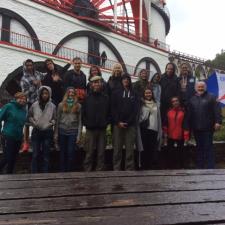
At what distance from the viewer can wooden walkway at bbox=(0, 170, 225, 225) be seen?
1468 millimetres

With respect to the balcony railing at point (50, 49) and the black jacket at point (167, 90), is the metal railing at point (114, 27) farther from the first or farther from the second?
the black jacket at point (167, 90)

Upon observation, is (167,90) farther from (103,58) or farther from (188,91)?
(103,58)

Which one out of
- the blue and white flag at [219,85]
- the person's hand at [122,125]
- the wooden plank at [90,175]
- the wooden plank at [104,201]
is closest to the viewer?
the wooden plank at [104,201]

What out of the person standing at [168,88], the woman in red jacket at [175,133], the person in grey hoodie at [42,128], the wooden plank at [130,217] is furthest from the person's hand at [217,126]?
the wooden plank at [130,217]

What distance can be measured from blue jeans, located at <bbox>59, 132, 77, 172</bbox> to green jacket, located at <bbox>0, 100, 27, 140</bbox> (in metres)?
0.57

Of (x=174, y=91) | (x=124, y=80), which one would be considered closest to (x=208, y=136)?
(x=174, y=91)

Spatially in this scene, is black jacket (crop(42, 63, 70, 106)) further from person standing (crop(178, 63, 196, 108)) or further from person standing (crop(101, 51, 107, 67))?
person standing (crop(101, 51, 107, 67))

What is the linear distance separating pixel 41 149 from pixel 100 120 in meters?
0.90

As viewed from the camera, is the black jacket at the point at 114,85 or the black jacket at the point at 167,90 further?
the black jacket at the point at 167,90

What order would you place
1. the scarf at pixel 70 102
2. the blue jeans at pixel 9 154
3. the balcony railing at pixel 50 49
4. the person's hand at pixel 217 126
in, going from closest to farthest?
the blue jeans at pixel 9 154, the scarf at pixel 70 102, the person's hand at pixel 217 126, the balcony railing at pixel 50 49

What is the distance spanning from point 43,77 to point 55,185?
444 cm

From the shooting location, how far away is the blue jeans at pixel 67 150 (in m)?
5.44

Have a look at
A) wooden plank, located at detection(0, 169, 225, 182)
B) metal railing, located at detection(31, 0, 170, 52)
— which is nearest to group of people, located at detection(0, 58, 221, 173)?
wooden plank, located at detection(0, 169, 225, 182)

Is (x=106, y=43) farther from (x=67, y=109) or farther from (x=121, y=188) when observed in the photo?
(x=121, y=188)
